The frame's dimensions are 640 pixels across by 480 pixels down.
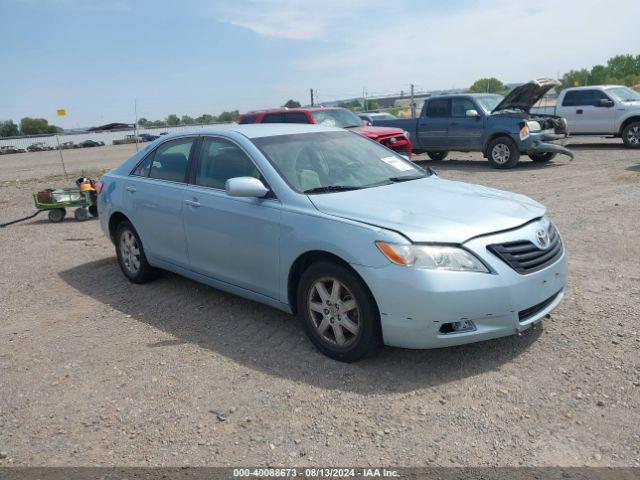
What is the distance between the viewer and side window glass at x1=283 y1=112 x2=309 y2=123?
13305mm

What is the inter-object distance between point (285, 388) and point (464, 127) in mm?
12380

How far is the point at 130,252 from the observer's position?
19.6 ft

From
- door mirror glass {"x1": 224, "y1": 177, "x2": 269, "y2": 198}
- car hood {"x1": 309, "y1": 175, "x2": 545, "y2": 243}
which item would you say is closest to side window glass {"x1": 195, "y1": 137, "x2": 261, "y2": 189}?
door mirror glass {"x1": 224, "y1": 177, "x2": 269, "y2": 198}

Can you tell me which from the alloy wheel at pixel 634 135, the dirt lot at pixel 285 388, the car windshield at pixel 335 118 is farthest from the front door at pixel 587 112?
the dirt lot at pixel 285 388

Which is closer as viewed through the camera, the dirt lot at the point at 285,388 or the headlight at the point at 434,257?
the dirt lot at the point at 285,388

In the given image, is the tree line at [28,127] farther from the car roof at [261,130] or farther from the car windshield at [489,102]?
the car roof at [261,130]

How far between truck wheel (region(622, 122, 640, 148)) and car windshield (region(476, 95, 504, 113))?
4.38 metres

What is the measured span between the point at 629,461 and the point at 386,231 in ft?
5.82

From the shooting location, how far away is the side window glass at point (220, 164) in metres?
4.56

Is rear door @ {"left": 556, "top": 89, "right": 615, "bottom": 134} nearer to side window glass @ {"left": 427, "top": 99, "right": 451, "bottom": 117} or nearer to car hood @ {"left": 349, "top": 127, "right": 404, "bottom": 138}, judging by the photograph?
side window glass @ {"left": 427, "top": 99, "right": 451, "bottom": 117}

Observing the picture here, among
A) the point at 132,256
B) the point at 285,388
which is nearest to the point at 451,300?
the point at 285,388

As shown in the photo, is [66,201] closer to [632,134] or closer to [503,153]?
[503,153]

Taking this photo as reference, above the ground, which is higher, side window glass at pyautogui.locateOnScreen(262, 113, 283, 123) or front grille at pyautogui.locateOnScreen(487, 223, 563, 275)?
side window glass at pyautogui.locateOnScreen(262, 113, 283, 123)

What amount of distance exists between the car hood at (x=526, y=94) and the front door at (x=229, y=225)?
33.7 feet
